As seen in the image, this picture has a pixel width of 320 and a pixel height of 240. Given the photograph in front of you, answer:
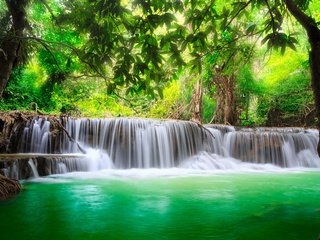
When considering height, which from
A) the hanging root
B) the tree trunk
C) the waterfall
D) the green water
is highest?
the tree trunk

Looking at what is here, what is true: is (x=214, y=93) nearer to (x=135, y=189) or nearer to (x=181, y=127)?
(x=181, y=127)

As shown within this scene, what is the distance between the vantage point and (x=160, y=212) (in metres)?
5.02

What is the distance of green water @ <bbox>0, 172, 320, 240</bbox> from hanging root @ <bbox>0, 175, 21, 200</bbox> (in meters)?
0.18

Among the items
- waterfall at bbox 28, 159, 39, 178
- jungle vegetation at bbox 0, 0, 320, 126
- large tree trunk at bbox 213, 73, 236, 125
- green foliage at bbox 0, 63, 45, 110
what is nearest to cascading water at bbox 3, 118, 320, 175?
waterfall at bbox 28, 159, 39, 178

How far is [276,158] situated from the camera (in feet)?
46.8

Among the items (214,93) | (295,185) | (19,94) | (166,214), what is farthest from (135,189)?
(214,93)

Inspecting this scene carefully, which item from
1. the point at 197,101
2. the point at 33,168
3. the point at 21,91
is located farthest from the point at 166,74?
the point at 21,91

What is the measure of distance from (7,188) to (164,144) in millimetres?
7547

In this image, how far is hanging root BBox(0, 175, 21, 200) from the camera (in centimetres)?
571

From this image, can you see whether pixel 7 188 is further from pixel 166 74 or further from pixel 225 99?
pixel 225 99

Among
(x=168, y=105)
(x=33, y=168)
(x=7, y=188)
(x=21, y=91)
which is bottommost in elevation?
(x=7, y=188)

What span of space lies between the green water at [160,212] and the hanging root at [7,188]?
182mm

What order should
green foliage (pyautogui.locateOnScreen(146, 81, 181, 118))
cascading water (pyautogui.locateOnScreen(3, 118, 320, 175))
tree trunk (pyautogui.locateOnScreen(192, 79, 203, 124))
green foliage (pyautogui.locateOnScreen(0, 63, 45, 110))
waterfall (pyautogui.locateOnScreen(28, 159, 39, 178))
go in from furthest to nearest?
green foliage (pyautogui.locateOnScreen(146, 81, 181, 118)), tree trunk (pyautogui.locateOnScreen(192, 79, 203, 124)), green foliage (pyautogui.locateOnScreen(0, 63, 45, 110)), cascading water (pyautogui.locateOnScreen(3, 118, 320, 175)), waterfall (pyautogui.locateOnScreen(28, 159, 39, 178))

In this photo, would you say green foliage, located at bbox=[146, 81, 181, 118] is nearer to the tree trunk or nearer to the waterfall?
the tree trunk
